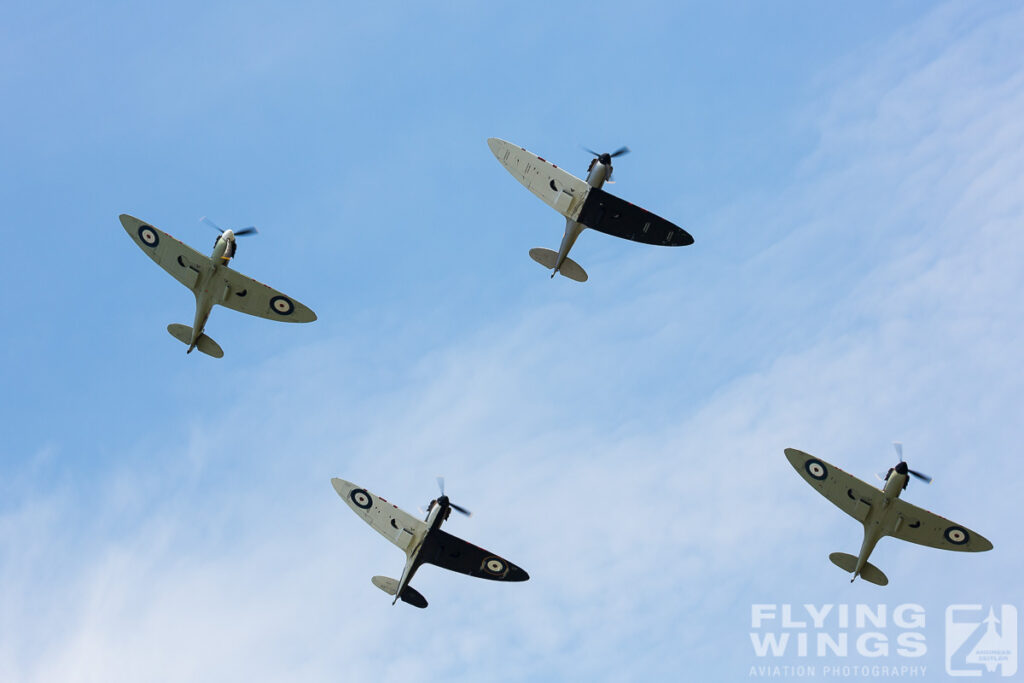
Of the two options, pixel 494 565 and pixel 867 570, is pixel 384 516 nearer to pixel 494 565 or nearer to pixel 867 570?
pixel 494 565

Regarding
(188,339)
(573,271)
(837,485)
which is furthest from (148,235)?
(837,485)

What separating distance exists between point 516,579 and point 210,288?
20.1 meters

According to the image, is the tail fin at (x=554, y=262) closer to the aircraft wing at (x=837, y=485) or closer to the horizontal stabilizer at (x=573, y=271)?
the horizontal stabilizer at (x=573, y=271)

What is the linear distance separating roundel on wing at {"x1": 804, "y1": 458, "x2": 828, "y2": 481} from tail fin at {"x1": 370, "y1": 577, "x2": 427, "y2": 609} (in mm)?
19687

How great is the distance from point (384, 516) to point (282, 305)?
1117 cm

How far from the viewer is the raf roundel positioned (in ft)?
168

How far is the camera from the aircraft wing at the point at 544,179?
51.8m

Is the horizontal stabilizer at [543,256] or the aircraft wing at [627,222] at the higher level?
the aircraft wing at [627,222]

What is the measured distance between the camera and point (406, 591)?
1975 inches

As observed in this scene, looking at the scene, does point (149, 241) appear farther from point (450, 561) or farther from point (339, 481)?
point (450, 561)

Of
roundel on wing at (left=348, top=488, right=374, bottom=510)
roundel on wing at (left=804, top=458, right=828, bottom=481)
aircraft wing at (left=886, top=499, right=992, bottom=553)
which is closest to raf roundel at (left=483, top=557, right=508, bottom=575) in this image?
roundel on wing at (left=348, top=488, right=374, bottom=510)

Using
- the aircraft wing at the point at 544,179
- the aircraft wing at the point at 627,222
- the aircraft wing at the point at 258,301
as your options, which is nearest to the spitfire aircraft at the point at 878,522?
the aircraft wing at the point at 627,222

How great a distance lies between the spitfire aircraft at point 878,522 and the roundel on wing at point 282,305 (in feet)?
87.1

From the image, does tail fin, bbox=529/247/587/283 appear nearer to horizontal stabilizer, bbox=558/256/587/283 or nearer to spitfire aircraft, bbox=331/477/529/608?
horizontal stabilizer, bbox=558/256/587/283
